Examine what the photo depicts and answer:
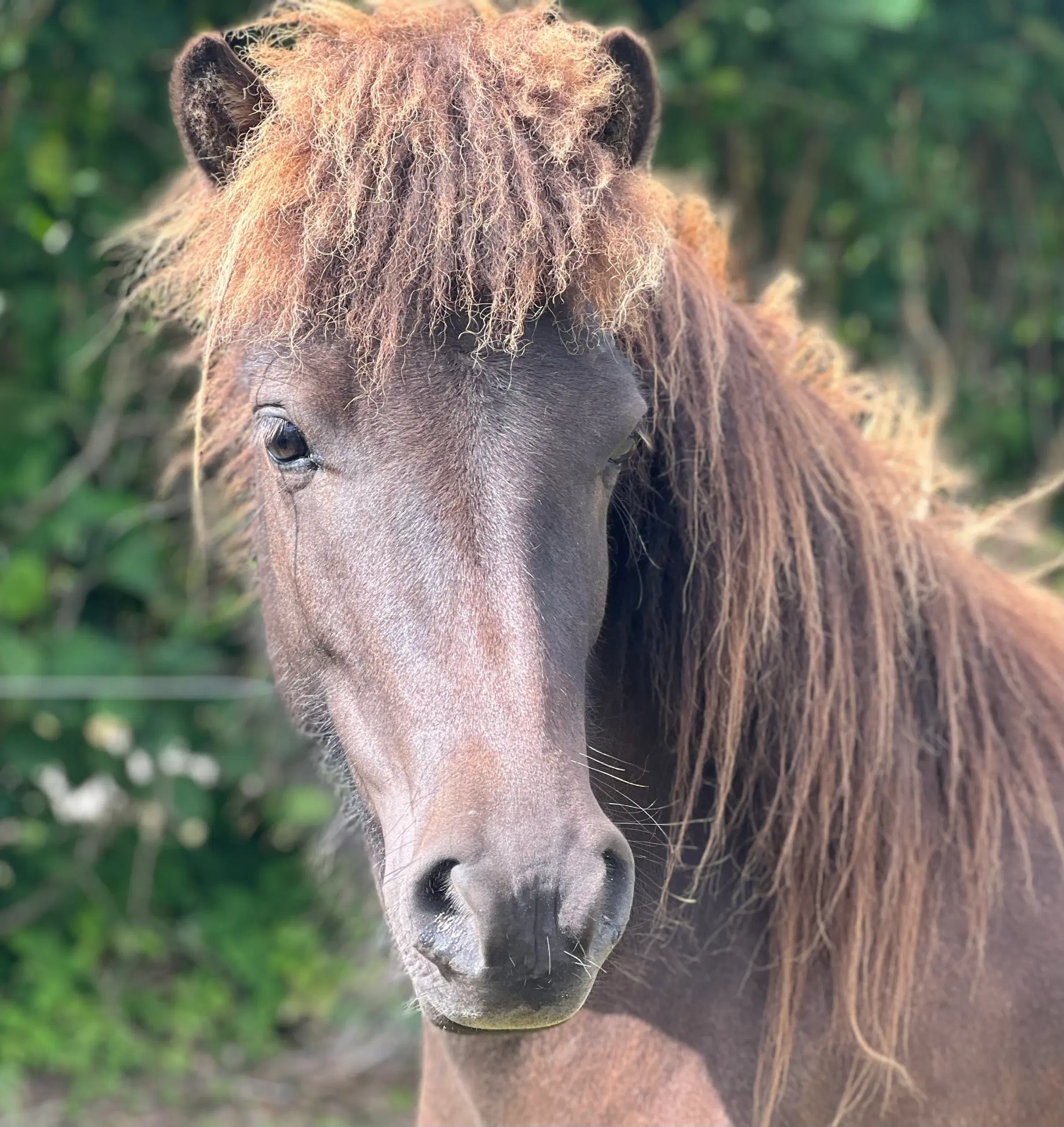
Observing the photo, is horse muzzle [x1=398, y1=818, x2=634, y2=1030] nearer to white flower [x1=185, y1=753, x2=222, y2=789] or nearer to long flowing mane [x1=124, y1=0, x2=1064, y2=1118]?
long flowing mane [x1=124, y1=0, x2=1064, y2=1118]

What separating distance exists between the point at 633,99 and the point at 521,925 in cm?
105

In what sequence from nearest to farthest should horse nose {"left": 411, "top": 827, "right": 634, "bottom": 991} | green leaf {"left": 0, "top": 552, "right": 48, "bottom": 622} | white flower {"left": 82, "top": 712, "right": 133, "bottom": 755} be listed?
horse nose {"left": 411, "top": 827, "right": 634, "bottom": 991} < green leaf {"left": 0, "top": 552, "right": 48, "bottom": 622} < white flower {"left": 82, "top": 712, "right": 133, "bottom": 755}

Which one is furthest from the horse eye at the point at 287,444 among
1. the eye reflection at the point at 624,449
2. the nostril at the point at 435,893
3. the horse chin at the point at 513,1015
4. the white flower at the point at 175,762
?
the white flower at the point at 175,762

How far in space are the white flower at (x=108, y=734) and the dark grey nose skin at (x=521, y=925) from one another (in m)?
2.43

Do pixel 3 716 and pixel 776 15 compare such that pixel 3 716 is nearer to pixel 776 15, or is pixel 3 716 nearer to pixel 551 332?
pixel 551 332

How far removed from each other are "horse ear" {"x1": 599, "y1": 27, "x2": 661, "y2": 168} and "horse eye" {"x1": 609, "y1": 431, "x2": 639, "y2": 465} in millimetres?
372

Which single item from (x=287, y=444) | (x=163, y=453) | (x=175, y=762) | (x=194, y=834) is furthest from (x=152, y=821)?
(x=287, y=444)

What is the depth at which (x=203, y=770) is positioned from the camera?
3801 mm

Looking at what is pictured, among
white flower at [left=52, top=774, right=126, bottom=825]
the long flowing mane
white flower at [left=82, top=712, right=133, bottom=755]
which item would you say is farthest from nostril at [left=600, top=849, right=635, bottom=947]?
white flower at [left=52, top=774, right=126, bottom=825]

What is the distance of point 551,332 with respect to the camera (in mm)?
1432

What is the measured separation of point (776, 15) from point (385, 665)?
9.50ft

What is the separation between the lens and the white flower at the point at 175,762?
11.9ft

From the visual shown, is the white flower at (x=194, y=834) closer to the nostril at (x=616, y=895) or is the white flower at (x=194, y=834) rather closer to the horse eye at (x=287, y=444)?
the horse eye at (x=287, y=444)

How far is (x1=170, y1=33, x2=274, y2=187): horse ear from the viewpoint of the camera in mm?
1559
